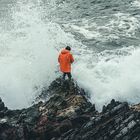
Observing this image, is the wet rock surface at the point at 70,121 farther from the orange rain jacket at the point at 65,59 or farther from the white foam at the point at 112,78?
the white foam at the point at 112,78

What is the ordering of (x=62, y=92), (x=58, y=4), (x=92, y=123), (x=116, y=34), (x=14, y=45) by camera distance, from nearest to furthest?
1. (x=92, y=123)
2. (x=62, y=92)
3. (x=14, y=45)
4. (x=116, y=34)
5. (x=58, y=4)

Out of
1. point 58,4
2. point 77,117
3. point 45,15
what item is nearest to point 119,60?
point 77,117

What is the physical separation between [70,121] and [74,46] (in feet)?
36.6

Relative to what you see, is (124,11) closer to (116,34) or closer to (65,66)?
(116,34)

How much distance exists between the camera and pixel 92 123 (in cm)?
1455

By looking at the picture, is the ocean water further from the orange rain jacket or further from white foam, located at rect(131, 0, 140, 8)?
the orange rain jacket

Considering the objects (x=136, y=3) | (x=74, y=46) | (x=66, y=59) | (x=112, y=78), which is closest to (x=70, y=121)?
(x=66, y=59)

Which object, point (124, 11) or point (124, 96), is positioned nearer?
point (124, 96)

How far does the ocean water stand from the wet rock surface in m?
2.52

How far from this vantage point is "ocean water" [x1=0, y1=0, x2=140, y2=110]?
1986cm

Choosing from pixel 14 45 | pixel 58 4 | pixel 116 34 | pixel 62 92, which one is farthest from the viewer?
pixel 58 4

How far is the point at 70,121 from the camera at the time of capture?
15016 millimetres

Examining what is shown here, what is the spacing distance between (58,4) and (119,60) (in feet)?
42.6

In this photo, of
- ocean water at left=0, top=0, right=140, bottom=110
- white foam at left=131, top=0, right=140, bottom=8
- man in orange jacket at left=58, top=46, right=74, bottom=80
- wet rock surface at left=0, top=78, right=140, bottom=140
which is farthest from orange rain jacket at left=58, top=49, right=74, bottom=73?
white foam at left=131, top=0, right=140, bottom=8
